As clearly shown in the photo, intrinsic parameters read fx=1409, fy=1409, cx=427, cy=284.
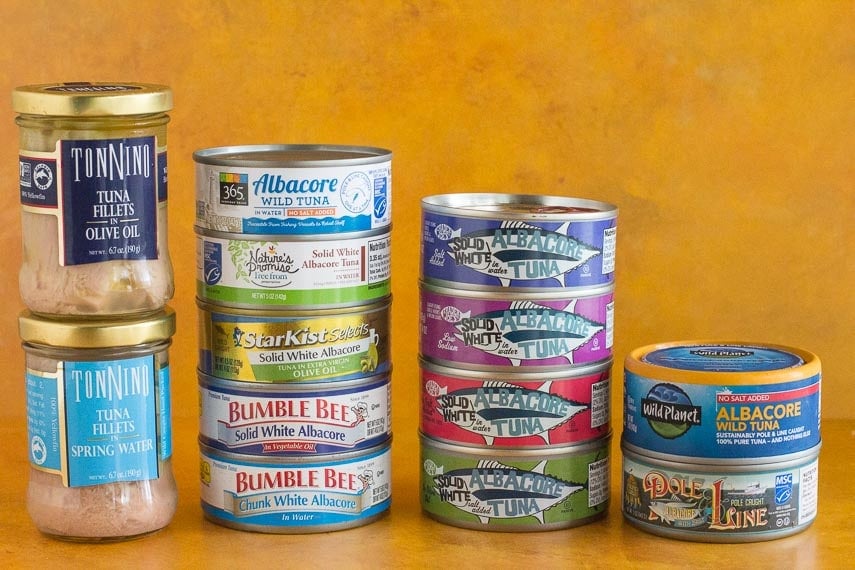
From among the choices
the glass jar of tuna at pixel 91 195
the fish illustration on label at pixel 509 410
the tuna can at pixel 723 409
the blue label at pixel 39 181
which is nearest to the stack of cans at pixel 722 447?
the tuna can at pixel 723 409

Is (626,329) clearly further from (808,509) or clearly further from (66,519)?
(66,519)

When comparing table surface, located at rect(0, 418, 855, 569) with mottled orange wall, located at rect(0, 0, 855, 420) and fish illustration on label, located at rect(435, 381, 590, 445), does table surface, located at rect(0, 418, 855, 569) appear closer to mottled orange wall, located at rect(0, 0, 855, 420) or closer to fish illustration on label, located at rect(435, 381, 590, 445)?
fish illustration on label, located at rect(435, 381, 590, 445)

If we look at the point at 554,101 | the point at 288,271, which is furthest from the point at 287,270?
the point at 554,101

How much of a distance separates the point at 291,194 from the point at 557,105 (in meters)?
0.97

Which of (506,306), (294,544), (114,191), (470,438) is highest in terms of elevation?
(114,191)

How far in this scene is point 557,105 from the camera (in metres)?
2.88

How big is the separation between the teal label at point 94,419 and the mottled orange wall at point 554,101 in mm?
888

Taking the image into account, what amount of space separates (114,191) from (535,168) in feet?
3.69

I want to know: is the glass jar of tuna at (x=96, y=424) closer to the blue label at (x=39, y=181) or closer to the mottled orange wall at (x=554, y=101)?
the blue label at (x=39, y=181)

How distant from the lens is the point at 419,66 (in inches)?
113

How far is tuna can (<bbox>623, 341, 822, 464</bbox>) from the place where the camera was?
2.08 metres

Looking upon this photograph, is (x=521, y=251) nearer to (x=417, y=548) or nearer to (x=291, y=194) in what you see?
(x=291, y=194)

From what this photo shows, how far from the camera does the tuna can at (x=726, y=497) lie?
210 centimetres

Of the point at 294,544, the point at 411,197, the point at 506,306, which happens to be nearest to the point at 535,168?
the point at 411,197
